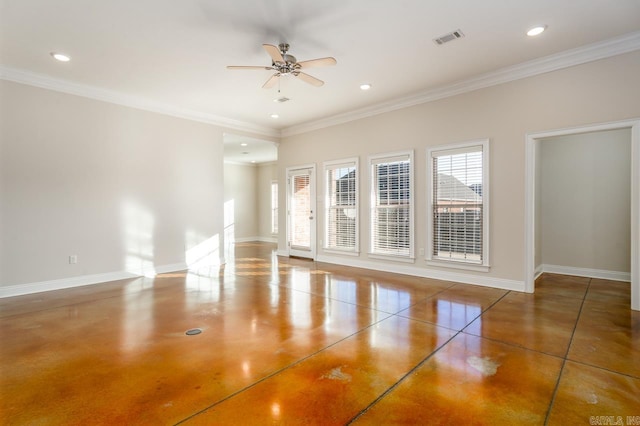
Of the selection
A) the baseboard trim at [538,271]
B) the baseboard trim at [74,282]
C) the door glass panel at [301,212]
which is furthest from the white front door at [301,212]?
the baseboard trim at [538,271]

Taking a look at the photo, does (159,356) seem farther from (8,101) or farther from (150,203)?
(8,101)

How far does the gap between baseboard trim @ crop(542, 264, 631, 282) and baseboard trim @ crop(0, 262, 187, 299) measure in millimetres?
7047

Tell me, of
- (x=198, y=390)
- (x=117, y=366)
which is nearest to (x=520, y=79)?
(x=198, y=390)

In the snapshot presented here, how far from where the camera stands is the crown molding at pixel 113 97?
4461mm

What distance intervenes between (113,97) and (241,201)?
6460 millimetres

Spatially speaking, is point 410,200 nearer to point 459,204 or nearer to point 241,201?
point 459,204

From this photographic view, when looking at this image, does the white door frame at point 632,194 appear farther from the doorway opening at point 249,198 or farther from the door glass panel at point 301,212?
the doorway opening at point 249,198

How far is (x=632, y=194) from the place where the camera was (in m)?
3.73

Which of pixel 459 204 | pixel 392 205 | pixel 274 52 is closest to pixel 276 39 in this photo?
pixel 274 52

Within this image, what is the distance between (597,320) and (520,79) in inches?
128

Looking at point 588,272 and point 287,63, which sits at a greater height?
point 287,63

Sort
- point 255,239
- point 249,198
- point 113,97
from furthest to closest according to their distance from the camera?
point 255,239
point 249,198
point 113,97

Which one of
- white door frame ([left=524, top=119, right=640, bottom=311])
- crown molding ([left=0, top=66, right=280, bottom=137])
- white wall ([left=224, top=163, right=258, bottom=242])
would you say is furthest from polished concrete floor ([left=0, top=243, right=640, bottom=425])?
white wall ([left=224, top=163, right=258, bottom=242])

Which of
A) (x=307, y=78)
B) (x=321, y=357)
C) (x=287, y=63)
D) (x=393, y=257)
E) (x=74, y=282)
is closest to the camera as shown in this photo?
(x=321, y=357)
